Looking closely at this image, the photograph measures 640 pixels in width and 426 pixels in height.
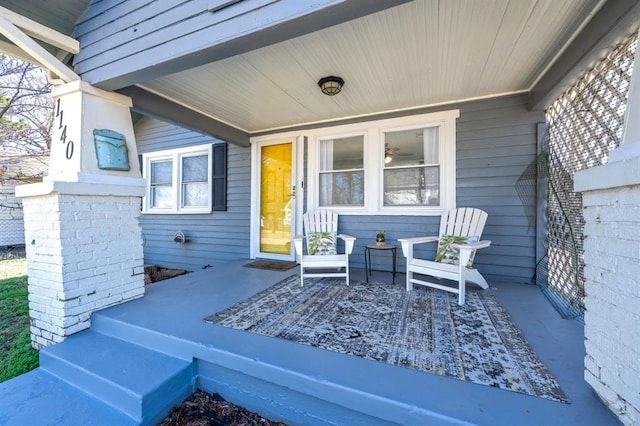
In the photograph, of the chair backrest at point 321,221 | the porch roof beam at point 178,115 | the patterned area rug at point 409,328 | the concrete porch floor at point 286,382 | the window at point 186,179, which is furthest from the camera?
the window at point 186,179

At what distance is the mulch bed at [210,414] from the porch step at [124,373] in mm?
68

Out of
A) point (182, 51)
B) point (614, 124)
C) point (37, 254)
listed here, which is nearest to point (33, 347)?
point (37, 254)

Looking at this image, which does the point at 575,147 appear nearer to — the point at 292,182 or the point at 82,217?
the point at 292,182

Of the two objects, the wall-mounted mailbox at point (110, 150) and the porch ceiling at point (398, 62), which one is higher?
the porch ceiling at point (398, 62)

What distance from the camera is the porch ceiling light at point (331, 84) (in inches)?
110

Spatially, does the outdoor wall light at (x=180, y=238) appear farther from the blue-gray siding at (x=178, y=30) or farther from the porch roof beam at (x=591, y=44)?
the porch roof beam at (x=591, y=44)

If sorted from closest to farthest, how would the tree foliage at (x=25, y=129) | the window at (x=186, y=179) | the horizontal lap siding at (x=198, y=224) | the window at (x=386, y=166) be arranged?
the window at (x=386, y=166), the horizontal lap siding at (x=198, y=224), the window at (x=186, y=179), the tree foliage at (x=25, y=129)

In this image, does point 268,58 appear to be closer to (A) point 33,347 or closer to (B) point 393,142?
(B) point 393,142

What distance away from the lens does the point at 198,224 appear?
5238mm

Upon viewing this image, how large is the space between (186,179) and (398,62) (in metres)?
4.50

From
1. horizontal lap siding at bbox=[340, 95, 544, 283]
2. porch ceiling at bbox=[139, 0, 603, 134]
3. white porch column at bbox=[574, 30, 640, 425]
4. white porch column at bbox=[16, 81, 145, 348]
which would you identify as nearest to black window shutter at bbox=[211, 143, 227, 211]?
porch ceiling at bbox=[139, 0, 603, 134]

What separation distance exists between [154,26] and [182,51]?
0.44 metres

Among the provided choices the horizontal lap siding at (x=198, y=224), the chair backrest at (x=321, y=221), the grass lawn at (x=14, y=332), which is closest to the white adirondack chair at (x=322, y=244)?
the chair backrest at (x=321, y=221)

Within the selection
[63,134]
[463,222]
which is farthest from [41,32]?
[463,222]
